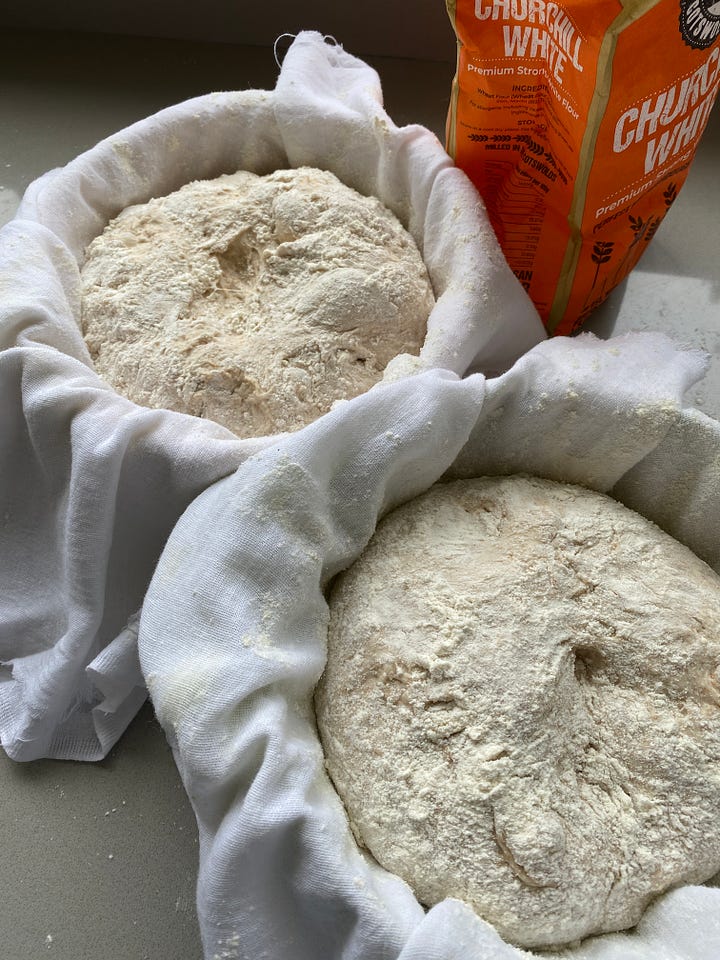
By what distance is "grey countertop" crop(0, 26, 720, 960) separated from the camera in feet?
2.82

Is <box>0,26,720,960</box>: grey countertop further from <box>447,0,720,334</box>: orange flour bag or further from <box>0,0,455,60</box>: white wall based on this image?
<box>447,0,720,334</box>: orange flour bag

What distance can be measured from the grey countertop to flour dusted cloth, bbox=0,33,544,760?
0.20 ft

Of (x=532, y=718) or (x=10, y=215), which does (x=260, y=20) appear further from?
(x=532, y=718)

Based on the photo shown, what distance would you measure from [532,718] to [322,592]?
0.22m

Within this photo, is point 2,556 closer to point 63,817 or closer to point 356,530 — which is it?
point 63,817

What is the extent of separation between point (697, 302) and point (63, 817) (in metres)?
1.09

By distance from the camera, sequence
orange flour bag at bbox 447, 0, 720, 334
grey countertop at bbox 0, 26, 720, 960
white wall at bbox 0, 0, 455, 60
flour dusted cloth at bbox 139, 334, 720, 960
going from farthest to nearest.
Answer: white wall at bbox 0, 0, 455, 60 → grey countertop at bbox 0, 26, 720, 960 → orange flour bag at bbox 447, 0, 720, 334 → flour dusted cloth at bbox 139, 334, 720, 960

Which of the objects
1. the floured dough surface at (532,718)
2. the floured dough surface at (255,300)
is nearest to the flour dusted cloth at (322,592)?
the floured dough surface at (532,718)

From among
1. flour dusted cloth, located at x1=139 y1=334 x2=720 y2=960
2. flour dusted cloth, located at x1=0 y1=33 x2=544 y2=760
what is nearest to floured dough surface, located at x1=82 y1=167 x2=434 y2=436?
flour dusted cloth, located at x1=0 y1=33 x2=544 y2=760

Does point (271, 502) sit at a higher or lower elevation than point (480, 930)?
higher

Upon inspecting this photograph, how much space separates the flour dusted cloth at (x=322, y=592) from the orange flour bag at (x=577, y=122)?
163mm

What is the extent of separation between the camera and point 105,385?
2.84 ft

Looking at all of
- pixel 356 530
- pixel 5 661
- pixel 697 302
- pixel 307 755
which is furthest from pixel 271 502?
pixel 697 302

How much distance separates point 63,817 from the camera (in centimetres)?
91
